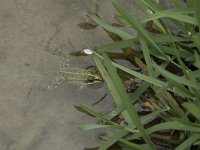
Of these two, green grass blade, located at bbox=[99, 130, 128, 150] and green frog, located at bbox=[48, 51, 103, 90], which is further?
green frog, located at bbox=[48, 51, 103, 90]

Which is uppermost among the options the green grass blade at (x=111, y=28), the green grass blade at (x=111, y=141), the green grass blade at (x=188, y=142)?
the green grass blade at (x=111, y=28)

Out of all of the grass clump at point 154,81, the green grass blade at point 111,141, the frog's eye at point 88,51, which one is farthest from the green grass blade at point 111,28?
the green grass blade at point 111,141

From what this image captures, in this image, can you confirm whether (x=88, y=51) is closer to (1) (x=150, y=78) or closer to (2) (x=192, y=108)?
(1) (x=150, y=78)

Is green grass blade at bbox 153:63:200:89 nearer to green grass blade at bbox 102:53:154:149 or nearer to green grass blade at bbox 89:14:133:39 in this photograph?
green grass blade at bbox 102:53:154:149

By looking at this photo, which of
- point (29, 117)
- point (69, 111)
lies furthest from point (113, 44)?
point (29, 117)

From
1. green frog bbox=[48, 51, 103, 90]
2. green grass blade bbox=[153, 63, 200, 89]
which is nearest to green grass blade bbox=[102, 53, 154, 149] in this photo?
green grass blade bbox=[153, 63, 200, 89]

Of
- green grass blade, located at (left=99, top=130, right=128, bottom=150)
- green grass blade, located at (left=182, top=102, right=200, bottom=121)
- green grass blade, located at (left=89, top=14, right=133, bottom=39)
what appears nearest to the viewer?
green grass blade, located at (left=182, top=102, right=200, bottom=121)

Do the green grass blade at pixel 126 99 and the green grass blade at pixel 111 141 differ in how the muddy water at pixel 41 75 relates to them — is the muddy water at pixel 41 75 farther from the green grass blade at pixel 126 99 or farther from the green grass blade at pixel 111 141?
the green grass blade at pixel 126 99

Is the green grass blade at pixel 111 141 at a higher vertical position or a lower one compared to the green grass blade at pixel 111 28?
lower
